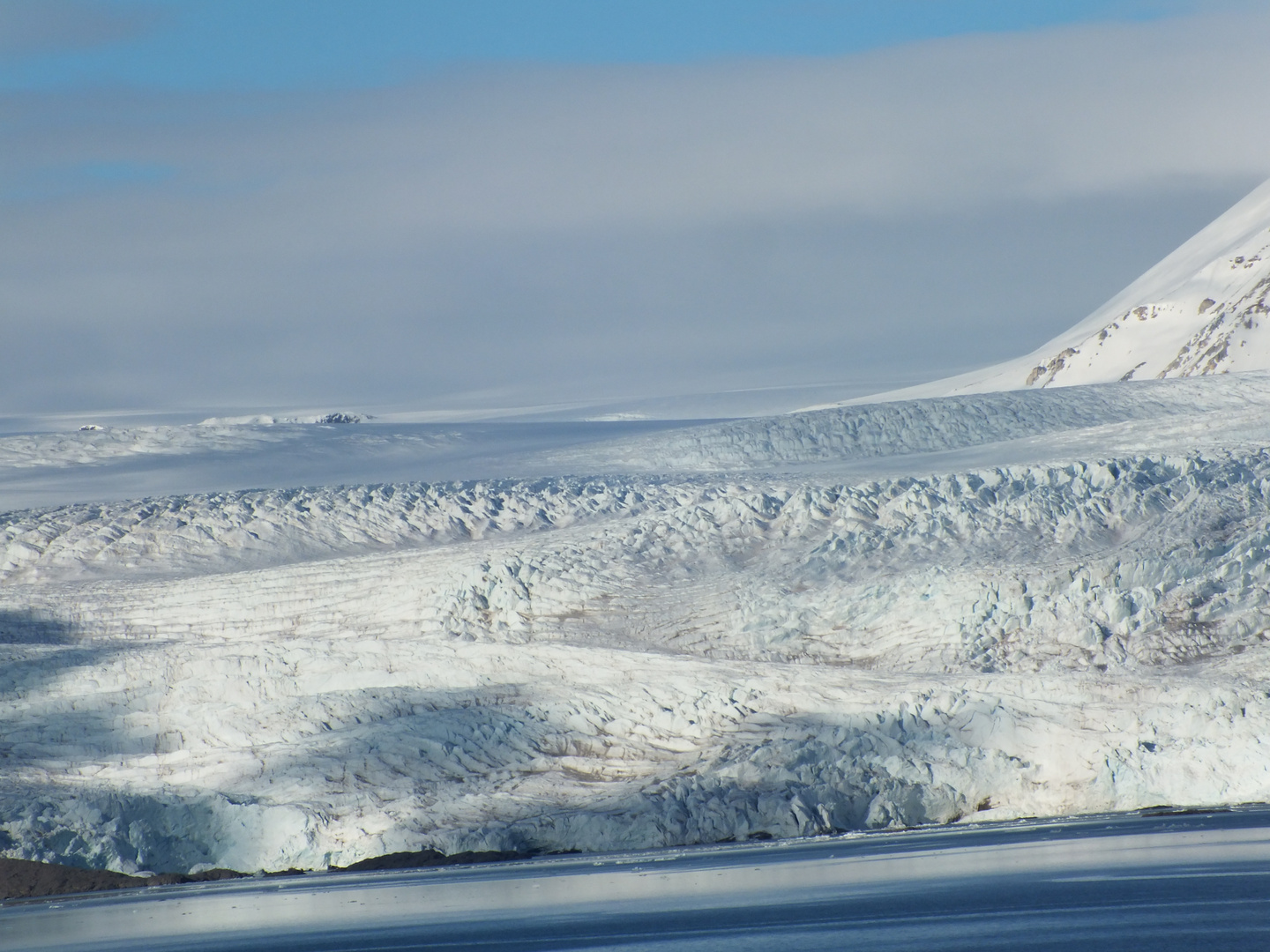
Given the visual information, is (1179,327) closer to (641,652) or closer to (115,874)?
(641,652)

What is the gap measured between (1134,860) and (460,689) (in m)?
12.5

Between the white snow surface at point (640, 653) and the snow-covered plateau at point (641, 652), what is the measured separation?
0.20 ft

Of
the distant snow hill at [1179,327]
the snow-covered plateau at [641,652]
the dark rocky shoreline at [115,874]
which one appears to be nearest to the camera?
the dark rocky shoreline at [115,874]

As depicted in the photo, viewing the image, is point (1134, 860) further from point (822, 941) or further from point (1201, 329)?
point (1201, 329)

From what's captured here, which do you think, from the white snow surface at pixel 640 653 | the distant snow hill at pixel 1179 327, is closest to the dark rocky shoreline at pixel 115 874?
the white snow surface at pixel 640 653

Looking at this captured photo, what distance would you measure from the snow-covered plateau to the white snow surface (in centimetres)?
6

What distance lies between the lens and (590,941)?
15625 mm

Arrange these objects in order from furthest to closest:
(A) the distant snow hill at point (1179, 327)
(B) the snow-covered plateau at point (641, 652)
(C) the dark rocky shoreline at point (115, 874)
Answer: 1. (A) the distant snow hill at point (1179, 327)
2. (B) the snow-covered plateau at point (641, 652)
3. (C) the dark rocky shoreline at point (115, 874)

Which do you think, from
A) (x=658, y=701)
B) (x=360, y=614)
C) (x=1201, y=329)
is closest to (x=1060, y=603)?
(x=658, y=701)

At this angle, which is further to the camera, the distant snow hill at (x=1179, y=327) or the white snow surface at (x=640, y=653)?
the distant snow hill at (x=1179, y=327)

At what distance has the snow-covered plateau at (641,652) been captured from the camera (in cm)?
2316

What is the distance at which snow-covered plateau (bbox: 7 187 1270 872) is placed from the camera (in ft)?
76.0

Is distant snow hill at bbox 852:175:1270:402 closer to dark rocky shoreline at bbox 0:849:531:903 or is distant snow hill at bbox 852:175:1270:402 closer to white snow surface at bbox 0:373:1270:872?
→ white snow surface at bbox 0:373:1270:872

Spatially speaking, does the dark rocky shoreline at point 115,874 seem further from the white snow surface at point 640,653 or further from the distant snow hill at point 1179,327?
the distant snow hill at point 1179,327
